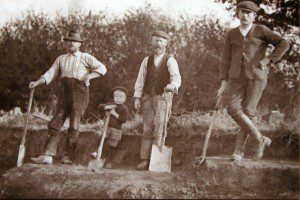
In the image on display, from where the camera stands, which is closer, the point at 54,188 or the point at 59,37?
the point at 54,188

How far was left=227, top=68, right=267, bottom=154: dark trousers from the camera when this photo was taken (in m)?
5.17

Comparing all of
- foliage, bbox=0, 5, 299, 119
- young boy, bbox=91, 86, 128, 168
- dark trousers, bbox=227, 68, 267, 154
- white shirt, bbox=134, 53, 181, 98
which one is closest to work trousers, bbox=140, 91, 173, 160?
white shirt, bbox=134, 53, 181, 98

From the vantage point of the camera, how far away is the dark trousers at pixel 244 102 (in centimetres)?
517

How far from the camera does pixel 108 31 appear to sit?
9.80 meters

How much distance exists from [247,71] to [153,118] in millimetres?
1481

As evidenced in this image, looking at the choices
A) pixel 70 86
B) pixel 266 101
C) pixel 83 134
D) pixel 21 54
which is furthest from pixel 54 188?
pixel 266 101

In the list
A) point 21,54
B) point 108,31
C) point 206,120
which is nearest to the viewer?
point 206,120

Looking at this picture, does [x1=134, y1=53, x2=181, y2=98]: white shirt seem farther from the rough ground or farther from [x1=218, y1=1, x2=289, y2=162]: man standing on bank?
the rough ground

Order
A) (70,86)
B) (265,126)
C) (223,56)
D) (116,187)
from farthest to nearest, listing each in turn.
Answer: (265,126) → (70,86) → (223,56) → (116,187)

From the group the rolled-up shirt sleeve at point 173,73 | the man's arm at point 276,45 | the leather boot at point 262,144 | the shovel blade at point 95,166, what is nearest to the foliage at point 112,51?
the rolled-up shirt sleeve at point 173,73

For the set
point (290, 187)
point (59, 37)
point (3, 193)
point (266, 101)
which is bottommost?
point (3, 193)

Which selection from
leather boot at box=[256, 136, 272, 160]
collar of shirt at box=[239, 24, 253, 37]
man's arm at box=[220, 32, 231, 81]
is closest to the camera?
leather boot at box=[256, 136, 272, 160]

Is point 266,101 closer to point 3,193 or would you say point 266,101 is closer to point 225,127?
point 225,127

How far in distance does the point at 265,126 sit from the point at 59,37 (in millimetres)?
A: 5028
